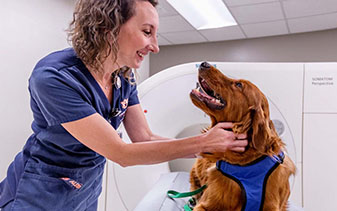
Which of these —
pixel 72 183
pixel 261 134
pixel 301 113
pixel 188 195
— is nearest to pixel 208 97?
pixel 261 134

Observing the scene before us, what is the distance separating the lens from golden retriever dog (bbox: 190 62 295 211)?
0.99m

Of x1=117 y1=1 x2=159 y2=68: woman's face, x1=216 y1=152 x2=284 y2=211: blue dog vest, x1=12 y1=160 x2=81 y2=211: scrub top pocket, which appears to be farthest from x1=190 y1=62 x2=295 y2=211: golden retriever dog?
x1=12 y1=160 x2=81 y2=211: scrub top pocket

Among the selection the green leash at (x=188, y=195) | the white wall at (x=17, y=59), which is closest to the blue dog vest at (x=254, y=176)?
the green leash at (x=188, y=195)

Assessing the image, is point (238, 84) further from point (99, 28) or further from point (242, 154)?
point (99, 28)

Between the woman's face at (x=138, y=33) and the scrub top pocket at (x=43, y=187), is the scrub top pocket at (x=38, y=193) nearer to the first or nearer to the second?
the scrub top pocket at (x=43, y=187)

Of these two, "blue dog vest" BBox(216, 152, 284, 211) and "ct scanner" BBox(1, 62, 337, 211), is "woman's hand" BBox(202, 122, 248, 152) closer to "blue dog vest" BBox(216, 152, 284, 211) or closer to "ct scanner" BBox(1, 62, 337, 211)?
"blue dog vest" BBox(216, 152, 284, 211)

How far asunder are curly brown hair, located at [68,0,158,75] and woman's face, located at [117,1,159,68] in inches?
0.7

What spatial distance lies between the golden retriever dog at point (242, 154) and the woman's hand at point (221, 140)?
45mm

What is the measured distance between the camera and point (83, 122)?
0.89 meters

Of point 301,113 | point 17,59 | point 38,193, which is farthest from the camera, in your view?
point 17,59

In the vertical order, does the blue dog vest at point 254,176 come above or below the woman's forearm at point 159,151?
below

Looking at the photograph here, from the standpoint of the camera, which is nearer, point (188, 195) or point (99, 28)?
point (99, 28)

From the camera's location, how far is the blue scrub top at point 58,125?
89cm

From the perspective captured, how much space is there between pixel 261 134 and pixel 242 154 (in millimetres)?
98
